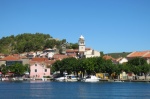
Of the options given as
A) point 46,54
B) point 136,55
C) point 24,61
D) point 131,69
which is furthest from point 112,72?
point 46,54

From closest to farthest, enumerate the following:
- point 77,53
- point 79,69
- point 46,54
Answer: point 79,69
point 77,53
point 46,54

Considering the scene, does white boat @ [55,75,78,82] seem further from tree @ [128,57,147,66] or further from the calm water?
the calm water

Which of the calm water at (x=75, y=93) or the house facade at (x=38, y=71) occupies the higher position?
the house facade at (x=38, y=71)

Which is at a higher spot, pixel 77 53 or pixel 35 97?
pixel 77 53

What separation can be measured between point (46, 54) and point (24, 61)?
26.8m

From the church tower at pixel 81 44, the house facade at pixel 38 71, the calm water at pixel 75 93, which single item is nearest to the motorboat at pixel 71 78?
the house facade at pixel 38 71

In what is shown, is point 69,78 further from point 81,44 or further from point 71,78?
point 81,44

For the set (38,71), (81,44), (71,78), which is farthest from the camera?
(81,44)

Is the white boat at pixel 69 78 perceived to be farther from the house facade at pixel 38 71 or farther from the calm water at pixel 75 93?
the calm water at pixel 75 93

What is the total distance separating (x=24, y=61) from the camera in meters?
149

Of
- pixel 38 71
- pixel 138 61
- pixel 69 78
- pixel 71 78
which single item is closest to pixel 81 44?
pixel 38 71

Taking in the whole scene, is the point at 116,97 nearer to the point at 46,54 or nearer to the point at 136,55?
the point at 136,55

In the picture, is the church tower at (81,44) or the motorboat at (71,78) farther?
the church tower at (81,44)

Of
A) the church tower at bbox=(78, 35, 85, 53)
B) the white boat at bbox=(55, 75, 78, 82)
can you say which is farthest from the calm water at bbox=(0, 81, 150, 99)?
the church tower at bbox=(78, 35, 85, 53)
